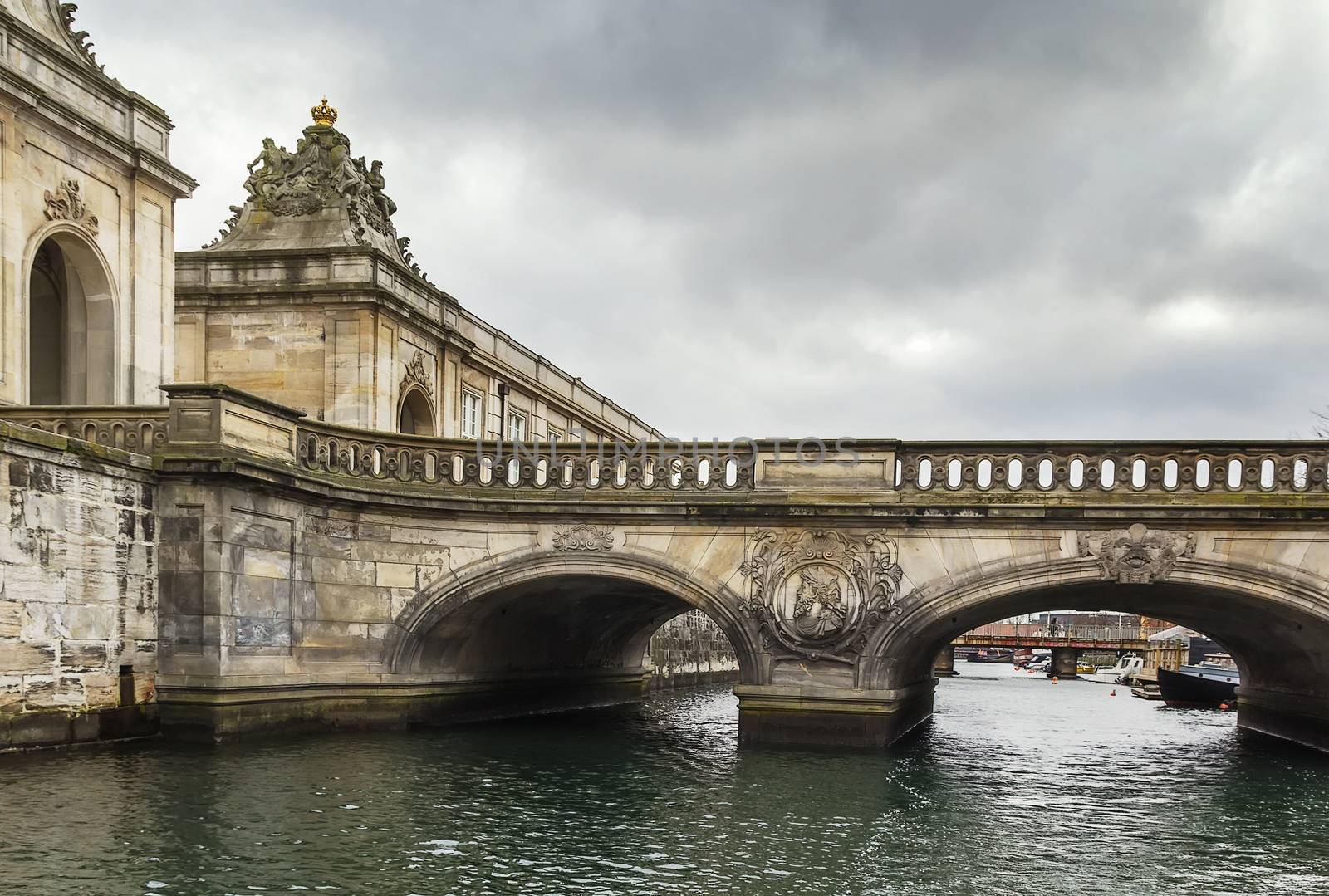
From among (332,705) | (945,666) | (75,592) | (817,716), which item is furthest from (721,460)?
(945,666)

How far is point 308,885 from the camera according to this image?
35.2ft

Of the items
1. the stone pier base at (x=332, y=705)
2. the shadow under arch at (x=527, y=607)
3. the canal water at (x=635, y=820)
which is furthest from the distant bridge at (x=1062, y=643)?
the canal water at (x=635, y=820)

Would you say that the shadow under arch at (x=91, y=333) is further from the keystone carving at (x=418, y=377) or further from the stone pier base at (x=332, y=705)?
the stone pier base at (x=332, y=705)

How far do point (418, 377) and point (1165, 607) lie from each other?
14720 millimetres

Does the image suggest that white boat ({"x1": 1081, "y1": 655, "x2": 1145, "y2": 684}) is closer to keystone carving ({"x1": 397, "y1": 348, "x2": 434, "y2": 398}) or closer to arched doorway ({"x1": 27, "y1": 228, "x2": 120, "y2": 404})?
keystone carving ({"x1": 397, "y1": 348, "x2": 434, "y2": 398})

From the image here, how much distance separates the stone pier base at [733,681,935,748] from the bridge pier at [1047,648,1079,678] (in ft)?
180

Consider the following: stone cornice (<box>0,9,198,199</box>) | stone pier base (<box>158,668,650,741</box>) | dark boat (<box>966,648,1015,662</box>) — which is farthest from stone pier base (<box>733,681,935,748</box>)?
dark boat (<box>966,648,1015,662</box>)

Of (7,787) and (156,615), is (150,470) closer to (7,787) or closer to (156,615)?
(156,615)

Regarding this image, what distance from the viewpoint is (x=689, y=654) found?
39.6 m

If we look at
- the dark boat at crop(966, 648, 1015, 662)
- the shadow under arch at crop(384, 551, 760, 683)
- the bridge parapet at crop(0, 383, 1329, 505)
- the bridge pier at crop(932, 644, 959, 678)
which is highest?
the bridge parapet at crop(0, 383, 1329, 505)

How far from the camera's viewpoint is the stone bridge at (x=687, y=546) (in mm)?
17141

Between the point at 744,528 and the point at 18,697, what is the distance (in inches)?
355

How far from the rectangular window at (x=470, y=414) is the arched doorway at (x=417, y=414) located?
1716mm

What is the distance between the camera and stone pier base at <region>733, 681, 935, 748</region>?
1845 centimetres
